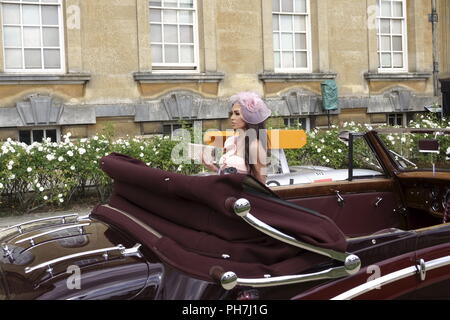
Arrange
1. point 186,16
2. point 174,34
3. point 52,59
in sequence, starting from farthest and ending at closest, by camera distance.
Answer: point 186,16 → point 174,34 → point 52,59

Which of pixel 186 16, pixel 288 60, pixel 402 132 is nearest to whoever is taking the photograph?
pixel 402 132

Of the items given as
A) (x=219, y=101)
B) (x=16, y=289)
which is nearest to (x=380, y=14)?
(x=219, y=101)

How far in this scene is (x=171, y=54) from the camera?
1390 centimetres

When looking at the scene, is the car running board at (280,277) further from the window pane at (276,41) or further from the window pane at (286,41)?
the window pane at (286,41)

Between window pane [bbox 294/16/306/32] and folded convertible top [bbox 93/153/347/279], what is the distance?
44.5 feet

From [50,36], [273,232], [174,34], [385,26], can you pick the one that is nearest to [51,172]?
[50,36]

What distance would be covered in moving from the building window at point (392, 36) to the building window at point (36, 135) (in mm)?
9815

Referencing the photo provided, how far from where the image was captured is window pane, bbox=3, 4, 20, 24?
1206cm

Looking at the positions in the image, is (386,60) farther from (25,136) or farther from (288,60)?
(25,136)

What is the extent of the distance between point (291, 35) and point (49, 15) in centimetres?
661

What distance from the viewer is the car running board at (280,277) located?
2.32 metres

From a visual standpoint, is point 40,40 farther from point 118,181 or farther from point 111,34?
point 118,181

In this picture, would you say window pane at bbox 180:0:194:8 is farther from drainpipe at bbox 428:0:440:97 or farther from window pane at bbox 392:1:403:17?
drainpipe at bbox 428:0:440:97

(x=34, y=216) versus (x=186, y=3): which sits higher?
(x=186, y=3)
